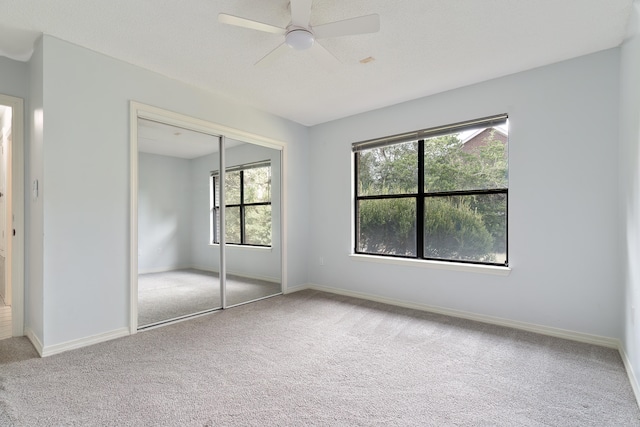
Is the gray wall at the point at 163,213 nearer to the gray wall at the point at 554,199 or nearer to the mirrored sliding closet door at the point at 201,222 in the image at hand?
the mirrored sliding closet door at the point at 201,222

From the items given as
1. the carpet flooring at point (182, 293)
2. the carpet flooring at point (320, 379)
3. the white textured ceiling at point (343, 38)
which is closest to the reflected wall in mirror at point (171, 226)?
the carpet flooring at point (182, 293)

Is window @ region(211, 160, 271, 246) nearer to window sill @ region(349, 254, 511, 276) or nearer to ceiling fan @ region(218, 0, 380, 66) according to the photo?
window sill @ region(349, 254, 511, 276)

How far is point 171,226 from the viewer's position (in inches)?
139

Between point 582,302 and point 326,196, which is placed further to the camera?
point 326,196

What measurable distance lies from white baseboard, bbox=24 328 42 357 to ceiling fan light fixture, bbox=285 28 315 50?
3073mm

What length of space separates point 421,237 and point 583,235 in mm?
1513

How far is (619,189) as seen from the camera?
2590 millimetres

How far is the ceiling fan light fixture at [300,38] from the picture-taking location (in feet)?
6.99

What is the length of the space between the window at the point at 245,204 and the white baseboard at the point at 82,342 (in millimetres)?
1290

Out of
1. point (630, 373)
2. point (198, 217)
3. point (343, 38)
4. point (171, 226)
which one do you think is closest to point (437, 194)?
point (343, 38)

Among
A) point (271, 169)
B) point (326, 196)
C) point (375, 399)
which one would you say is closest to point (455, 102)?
point (326, 196)

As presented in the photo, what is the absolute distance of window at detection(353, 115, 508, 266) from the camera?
332 cm

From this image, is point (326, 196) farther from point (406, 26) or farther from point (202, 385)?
point (202, 385)

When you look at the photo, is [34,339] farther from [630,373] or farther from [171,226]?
[630,373]
